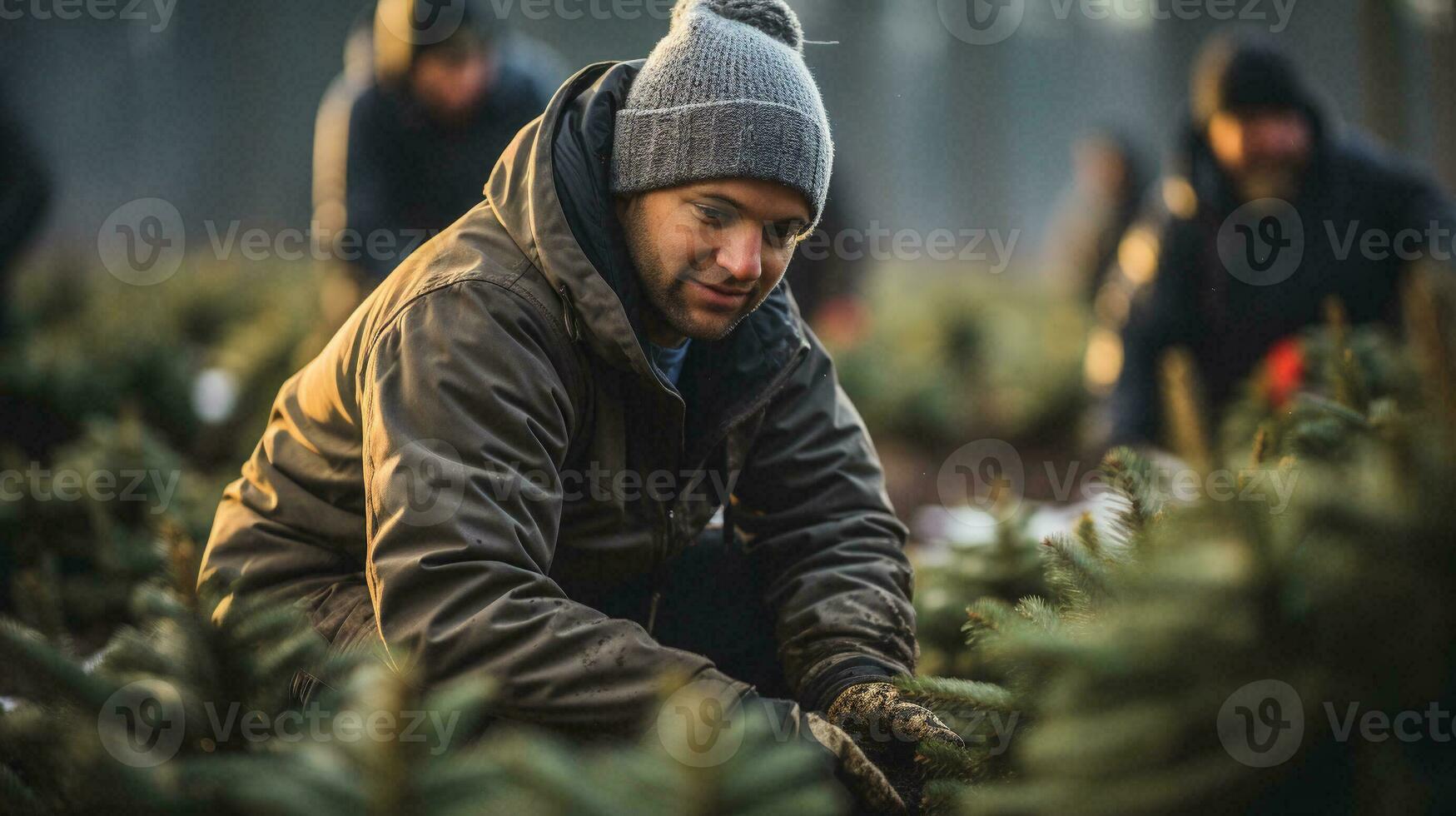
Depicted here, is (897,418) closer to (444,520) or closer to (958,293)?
(958,293)

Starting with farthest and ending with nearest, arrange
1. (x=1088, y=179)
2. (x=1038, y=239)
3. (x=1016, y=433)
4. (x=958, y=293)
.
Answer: (x=1038, y=239), (x=958, y=293), (x=1088, y=179), (x=1016, y=433)

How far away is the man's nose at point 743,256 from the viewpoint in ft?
7.71

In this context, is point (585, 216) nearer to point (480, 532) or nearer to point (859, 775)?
point (480, 532)

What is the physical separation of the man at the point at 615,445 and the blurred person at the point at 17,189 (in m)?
4.18

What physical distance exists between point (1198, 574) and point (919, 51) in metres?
21.2

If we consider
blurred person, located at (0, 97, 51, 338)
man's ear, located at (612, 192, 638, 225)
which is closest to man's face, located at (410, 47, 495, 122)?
blurred person, located at (0, 97, 51, 338)

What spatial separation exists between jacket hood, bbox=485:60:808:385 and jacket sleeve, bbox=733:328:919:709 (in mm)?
269

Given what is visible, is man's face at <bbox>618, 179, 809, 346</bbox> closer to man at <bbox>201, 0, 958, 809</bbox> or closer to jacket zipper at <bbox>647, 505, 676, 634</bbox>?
man at <bbox>201, 0, 958, 809</bbox>

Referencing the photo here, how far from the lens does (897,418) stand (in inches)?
353

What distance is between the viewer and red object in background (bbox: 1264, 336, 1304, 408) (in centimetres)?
420

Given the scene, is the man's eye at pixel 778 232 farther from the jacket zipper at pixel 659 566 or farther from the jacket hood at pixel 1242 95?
the jacket hood at pixel 1242 95

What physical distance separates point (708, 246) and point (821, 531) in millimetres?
816

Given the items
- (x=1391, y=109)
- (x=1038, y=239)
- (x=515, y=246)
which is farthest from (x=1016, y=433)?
(x=1038, y=239)

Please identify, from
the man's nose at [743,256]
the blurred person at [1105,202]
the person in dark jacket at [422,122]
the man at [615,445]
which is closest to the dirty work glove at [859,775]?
the man at [615,445]
